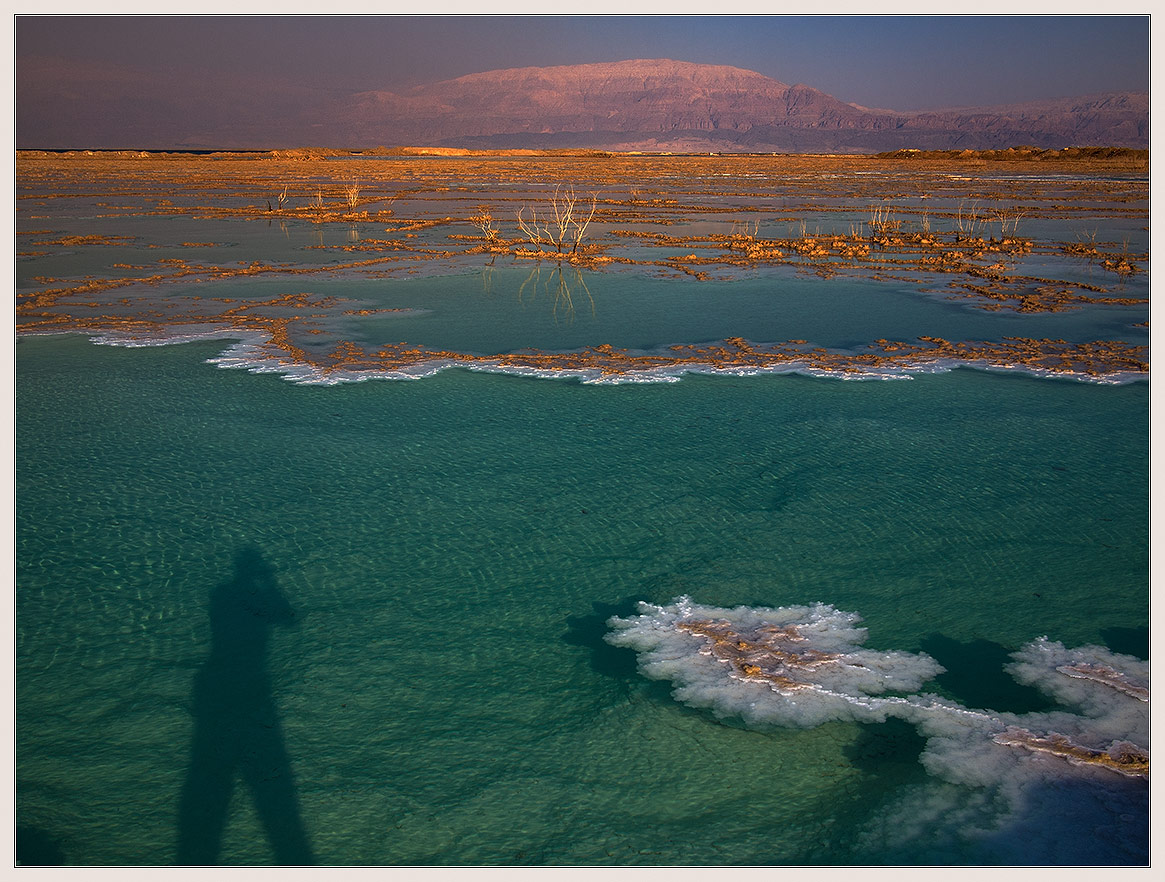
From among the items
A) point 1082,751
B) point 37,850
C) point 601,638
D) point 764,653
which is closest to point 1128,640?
point 1082,751

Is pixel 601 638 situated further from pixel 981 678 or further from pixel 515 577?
pixel 981 678

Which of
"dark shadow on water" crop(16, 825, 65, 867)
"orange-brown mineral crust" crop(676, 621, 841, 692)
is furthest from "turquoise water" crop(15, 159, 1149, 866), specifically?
"orange-brown mineral crust" crop(676, 621, 841, 692)

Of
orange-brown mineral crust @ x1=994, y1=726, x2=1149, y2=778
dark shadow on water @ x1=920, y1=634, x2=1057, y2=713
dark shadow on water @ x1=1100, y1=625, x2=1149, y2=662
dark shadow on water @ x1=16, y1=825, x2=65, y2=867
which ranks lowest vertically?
dark shadow on water @ x1=16, y1=825, x2=65, y2=867

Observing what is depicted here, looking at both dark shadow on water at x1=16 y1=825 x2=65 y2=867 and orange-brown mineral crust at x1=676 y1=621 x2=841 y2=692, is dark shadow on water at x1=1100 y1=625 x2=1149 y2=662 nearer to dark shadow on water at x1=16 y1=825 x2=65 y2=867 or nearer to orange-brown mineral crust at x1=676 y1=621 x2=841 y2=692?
orange-brown mineral crust at x1=676 y1=621 x2=841 y2=692

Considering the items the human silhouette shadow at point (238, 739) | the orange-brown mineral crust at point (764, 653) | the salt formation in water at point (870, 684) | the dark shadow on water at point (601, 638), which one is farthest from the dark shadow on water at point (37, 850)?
the orange-brown mineral crust at point (764, 653)

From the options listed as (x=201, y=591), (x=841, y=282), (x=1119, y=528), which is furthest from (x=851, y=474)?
(x=841, y=282)

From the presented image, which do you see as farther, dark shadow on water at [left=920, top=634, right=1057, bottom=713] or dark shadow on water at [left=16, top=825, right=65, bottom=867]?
dark shadow on water at [left=920, top=634, right=1057, bottom=713]

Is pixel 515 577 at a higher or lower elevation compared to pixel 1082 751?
higher

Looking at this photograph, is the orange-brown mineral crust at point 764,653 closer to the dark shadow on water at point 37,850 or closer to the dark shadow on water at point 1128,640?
the dark shadow on water at point 1128,640
